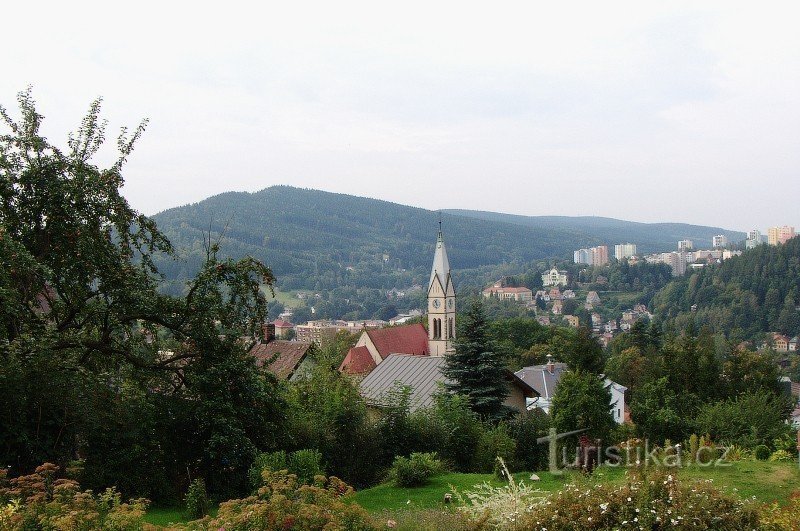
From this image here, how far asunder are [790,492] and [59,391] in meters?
9.64

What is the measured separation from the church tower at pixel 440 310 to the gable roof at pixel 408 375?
1822cm

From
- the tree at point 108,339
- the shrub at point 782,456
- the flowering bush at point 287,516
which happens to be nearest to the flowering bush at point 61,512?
the flowering bush at point 287,516

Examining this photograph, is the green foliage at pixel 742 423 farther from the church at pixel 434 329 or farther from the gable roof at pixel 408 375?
the church at pixel 434 329

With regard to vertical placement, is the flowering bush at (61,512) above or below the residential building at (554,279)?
above

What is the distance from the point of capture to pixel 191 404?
37.3 feet

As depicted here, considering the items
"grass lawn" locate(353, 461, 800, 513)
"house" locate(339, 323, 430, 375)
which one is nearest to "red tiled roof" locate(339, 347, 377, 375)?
"house" locate(339, 323, 430, 375)

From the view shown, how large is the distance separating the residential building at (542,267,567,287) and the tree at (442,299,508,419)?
15764cm

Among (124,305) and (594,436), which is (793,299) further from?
(124,305)

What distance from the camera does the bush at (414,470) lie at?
12.0 m

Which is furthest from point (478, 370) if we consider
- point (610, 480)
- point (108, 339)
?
point (108, 339)

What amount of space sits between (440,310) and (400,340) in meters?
3.10

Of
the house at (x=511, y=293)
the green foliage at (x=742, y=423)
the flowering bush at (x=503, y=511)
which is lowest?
the house at (x=511, y=293)

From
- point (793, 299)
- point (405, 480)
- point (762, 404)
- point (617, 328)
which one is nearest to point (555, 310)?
point (617, 328)

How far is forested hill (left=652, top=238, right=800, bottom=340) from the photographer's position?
105 m
